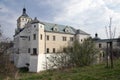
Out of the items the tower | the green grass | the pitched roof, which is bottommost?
the green grass

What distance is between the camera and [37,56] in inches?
1581

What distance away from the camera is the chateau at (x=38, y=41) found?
4086 centimetres

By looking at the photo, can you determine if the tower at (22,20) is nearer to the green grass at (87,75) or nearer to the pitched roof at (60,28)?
the pitched roof at (60,28)

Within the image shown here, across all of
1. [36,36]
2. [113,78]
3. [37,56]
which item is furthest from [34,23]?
[113,78]

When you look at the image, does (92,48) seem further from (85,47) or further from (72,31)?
(72,31)

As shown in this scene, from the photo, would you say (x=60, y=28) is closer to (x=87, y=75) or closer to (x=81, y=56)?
(x=81, y=56)

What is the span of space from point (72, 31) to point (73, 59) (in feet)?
102

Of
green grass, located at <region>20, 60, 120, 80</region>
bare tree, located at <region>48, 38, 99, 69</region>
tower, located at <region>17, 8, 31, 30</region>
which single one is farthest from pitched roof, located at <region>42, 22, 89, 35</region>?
green grass, located at <region>20, 60, 120, 80</region>

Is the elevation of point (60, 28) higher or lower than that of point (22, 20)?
lower

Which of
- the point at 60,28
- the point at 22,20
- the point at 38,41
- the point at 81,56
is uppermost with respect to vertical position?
the point at 22,20

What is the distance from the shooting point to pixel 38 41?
41250mm

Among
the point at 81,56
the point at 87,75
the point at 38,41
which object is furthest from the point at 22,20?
the point at 87,75

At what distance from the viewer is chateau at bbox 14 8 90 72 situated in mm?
40859

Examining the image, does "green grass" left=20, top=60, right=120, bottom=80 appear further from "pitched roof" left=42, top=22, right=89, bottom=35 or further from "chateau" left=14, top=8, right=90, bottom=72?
"pitched roof" left=42, top=22, right=89, bottom=35
